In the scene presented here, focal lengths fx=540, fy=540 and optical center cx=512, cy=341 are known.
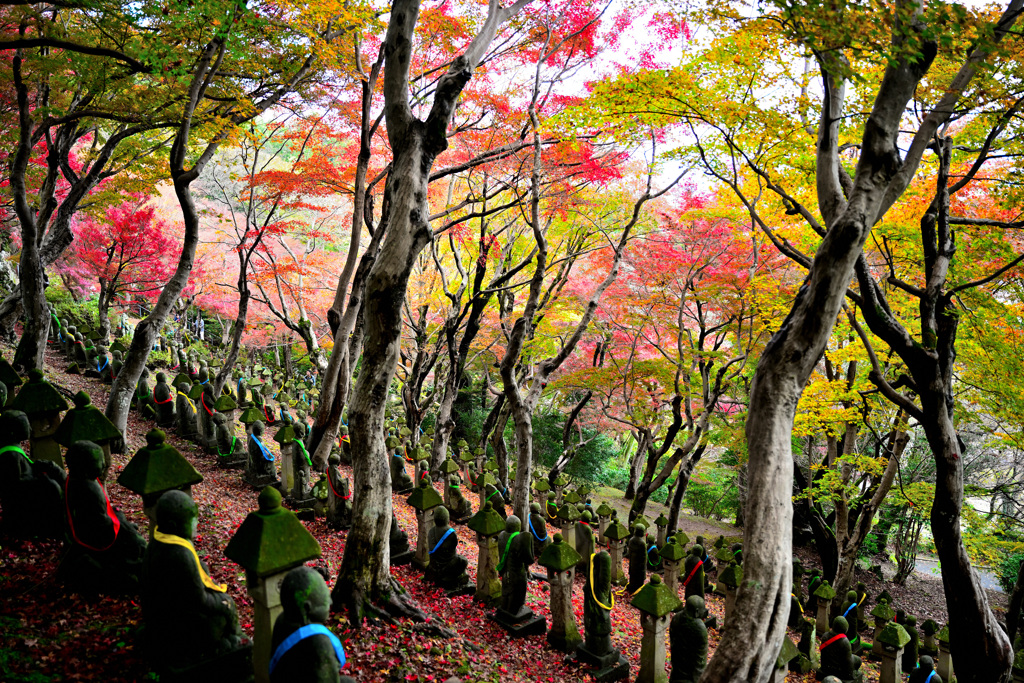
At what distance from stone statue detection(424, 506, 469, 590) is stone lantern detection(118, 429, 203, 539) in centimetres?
376

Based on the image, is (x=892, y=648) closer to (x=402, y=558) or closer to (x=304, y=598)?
(x=402, y=558)

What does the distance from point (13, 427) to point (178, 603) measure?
3063mm

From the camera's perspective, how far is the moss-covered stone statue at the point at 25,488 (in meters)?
4.79

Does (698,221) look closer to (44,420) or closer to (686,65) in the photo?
(686,65)

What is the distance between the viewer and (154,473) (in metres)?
3.94

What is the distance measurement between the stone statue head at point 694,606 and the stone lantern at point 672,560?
396 cm

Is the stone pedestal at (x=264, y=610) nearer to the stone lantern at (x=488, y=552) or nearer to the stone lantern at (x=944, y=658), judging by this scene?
the stone lantern at (x=488, y=552)

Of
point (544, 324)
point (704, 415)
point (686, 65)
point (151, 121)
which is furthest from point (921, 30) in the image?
point (544, 324)

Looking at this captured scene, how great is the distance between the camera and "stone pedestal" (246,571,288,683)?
3229 mm

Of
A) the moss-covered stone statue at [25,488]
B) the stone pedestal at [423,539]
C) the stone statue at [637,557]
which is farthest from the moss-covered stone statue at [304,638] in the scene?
the stone statue at [637,557]

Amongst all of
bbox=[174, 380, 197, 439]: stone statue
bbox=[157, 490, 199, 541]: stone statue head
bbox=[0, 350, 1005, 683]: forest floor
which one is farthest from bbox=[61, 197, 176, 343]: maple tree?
bbox=[157, 490, 199, 541]: stone statue head

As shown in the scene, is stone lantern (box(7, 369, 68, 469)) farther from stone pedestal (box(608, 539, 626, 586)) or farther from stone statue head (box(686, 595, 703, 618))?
stone pedestal (box(608, 539, 626, 586))

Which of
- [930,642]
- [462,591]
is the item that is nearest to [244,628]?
[462,591]

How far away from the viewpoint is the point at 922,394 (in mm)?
5941
